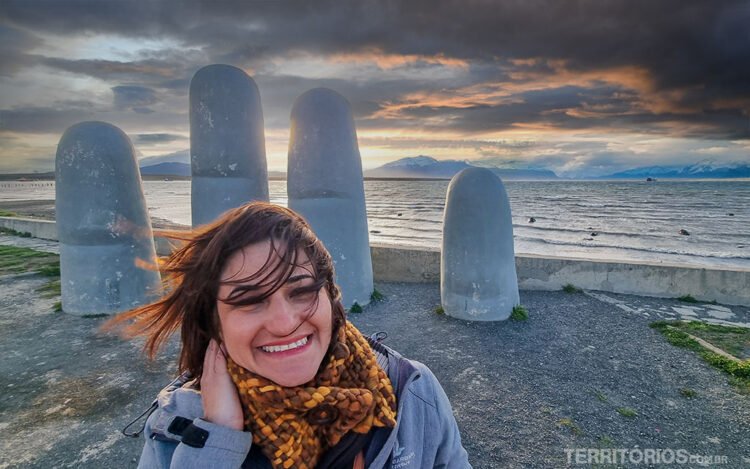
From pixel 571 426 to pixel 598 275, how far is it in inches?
192

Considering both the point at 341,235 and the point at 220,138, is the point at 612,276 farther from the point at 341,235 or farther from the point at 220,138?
the point at 220,138

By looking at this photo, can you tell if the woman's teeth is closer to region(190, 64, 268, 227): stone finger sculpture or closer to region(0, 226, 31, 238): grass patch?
region(190, 64, 268, 227): stone finger sculpture

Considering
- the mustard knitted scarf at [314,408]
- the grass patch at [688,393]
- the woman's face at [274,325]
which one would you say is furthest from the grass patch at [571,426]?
the woman's face at [274,325]

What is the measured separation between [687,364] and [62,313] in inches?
372

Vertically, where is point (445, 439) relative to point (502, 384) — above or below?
above

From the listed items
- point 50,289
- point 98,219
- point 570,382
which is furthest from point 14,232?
point 570,382

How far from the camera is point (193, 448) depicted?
127 cm

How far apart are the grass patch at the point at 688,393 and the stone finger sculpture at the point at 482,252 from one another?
263 cm

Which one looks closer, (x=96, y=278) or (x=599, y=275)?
(x=96, y=278)

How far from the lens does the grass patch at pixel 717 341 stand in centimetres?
490

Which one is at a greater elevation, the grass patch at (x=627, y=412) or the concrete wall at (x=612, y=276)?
the concrete wall at (x=612, y=276)

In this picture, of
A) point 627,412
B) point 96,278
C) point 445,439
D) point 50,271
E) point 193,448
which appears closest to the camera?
point 193,448

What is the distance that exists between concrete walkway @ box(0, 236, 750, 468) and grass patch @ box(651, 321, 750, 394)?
0.14 meters

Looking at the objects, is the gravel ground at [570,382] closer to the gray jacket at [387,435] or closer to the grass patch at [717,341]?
the grass patch at [717,341]
